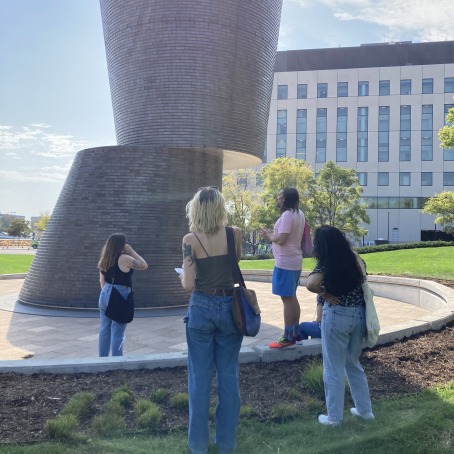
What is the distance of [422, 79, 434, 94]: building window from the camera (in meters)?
54.1

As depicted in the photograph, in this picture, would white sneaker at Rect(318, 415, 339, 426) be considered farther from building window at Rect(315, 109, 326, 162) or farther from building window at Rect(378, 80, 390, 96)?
building window at Rect(378, 80, 390, 96)

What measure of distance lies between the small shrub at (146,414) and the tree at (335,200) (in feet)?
98.7

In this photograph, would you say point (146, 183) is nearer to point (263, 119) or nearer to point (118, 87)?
point (118, 87)

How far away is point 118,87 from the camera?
1115 centimetres

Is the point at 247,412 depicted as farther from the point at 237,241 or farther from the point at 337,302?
the point at 237,241

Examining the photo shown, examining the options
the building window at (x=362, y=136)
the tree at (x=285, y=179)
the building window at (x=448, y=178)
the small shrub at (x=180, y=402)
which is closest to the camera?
the small shrub at (x=180, y=402)

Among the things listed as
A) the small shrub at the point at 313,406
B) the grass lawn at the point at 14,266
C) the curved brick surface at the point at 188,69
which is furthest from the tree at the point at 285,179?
the small shrub at the point at 313,406

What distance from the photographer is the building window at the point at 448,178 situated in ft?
174

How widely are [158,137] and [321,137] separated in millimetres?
48186

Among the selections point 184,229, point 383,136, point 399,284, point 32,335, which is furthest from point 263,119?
point 383,136

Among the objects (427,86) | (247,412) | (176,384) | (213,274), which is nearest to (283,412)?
(247,412)

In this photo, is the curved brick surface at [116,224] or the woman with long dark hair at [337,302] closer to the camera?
the woman with long dark hair at [337,302]

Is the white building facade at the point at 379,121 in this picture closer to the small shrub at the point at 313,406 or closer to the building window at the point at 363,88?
the building window at the point at 363,88

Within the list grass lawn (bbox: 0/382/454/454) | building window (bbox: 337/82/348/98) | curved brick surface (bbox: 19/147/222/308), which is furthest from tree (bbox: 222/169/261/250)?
grass lawn (bbox: 0/382/454/454)
